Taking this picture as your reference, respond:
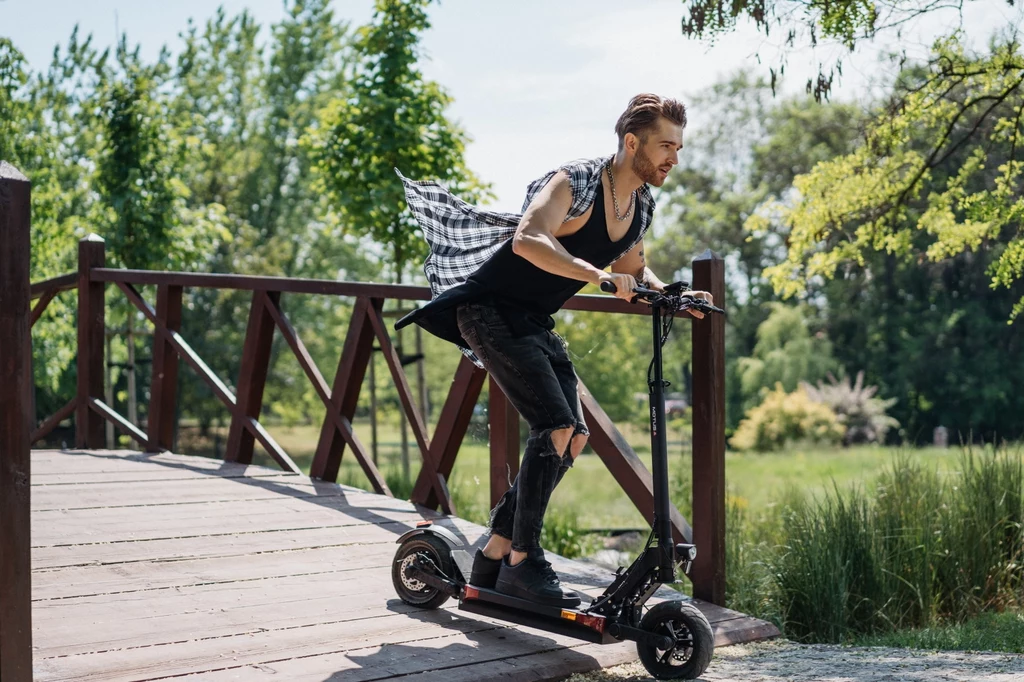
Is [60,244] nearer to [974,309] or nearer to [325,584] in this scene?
[325,584]

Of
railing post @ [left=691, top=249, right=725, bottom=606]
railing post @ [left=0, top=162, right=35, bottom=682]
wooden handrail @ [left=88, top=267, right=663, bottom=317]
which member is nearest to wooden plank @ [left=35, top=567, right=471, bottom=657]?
railing post @ [left=0, top=162, right=35, bottom=682]

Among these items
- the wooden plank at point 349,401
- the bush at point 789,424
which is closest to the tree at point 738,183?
the bush at point 789,424

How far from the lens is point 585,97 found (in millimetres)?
30547

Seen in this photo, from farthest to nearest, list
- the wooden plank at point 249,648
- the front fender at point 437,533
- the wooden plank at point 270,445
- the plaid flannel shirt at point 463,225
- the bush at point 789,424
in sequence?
the bush at point 789,424 < the wooden plank at point 270,445 < the front fender at point 437,533 < the plaid flannel shirt at point 463,225 < the wooden plank at point 249,648

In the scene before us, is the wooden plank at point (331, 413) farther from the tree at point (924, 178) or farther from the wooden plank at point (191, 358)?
the tree at point (924, 178)

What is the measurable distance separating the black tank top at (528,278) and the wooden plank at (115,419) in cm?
379

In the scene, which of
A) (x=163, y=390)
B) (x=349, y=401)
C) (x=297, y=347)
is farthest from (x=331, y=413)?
(x=163, y=390)

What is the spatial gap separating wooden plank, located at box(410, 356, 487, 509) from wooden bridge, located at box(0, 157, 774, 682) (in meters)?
0.01

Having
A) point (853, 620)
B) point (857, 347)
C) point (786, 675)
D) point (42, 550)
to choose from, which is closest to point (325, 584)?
point (42, 550)

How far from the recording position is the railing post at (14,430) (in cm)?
225

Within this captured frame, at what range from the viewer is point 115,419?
20.3 feet

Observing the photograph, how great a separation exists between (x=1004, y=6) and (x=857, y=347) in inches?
1091

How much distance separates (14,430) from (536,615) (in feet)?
4.93

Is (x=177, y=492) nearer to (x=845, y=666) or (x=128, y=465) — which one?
(x=128, y=465)
